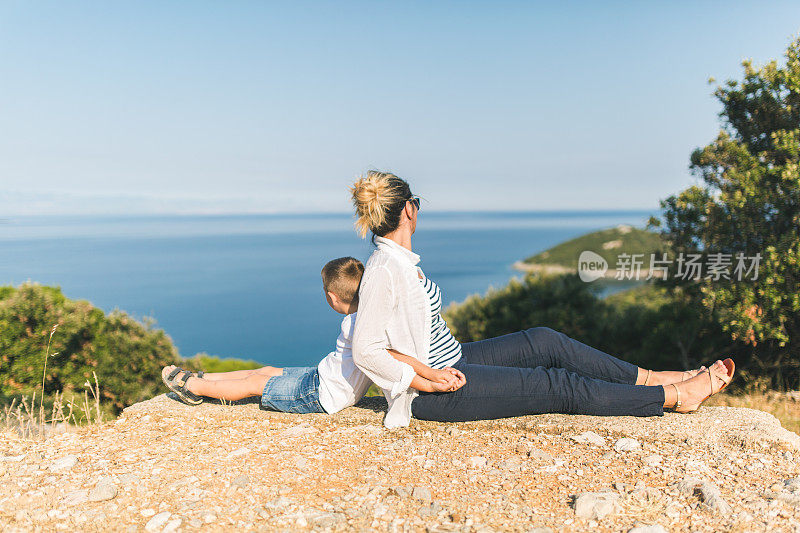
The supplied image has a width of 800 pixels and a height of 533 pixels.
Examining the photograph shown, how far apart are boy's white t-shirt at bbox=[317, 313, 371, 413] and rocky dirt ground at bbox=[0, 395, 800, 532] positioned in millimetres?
142

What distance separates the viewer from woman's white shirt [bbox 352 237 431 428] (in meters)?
3.79

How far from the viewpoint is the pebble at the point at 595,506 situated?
2898mm

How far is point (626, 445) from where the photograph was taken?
3.76 m

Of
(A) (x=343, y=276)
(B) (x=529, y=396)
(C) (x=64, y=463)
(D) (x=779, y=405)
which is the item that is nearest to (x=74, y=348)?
(C) (x=64, y=463)

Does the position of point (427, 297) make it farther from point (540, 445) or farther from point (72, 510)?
point (72, 510)

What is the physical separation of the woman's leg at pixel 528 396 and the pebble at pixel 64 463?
7.59ft

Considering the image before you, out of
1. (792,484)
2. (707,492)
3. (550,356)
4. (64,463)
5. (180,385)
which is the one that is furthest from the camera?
(180,385)

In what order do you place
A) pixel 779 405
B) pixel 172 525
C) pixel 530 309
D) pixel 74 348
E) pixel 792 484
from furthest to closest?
pixel 530 309 < pixel 74 348 < pixel 779 405 < pixel 792 484 < pixel 172 525

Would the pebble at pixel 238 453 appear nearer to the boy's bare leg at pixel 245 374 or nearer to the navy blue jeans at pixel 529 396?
the boy's bare leg at pixel 245 374

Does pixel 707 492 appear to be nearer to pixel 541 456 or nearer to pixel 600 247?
pixel 541 456

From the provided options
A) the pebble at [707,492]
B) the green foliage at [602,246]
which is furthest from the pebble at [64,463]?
the green foliage at [602,246]

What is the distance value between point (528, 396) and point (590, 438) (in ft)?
1.64

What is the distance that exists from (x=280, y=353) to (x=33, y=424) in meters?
49.4

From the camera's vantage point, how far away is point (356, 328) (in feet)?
12.6
